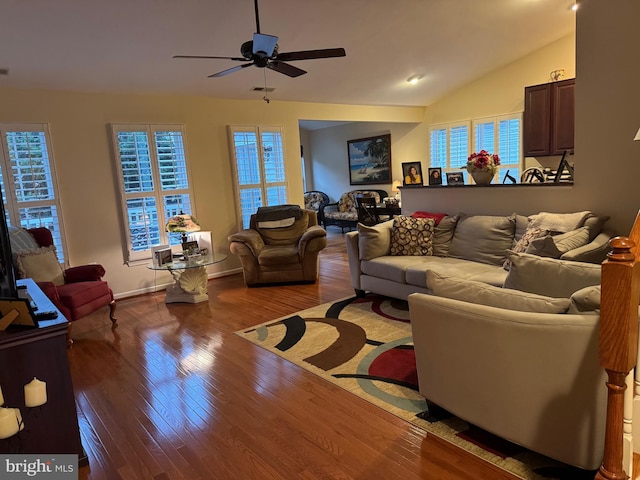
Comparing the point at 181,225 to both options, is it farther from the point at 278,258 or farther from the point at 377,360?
the point at 377,360

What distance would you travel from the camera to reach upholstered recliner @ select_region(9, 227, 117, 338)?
3822 millimetres

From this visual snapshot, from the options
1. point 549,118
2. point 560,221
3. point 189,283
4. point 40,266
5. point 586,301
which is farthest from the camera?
point 549,118

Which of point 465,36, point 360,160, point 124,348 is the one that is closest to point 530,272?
point 124,348

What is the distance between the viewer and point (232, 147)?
6043 millimetres

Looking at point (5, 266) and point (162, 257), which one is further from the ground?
point (5, 266)

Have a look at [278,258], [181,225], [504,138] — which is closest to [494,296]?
[278,258]

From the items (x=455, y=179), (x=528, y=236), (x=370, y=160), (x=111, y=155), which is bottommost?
(x=528, y=236)

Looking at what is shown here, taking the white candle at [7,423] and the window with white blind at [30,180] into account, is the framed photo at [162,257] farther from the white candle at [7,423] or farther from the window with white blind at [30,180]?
the white candle at [7,423]

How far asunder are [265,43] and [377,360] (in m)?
2.47

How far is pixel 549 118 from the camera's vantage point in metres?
6.26

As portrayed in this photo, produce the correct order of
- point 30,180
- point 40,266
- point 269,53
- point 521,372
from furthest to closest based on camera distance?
point 30,180 < point 40,266 < point 269,53 < point 521,372

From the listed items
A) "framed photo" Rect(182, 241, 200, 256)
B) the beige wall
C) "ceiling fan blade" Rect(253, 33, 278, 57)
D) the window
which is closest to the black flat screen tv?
"ceiling fan blade" Rect(253, 33, 278, 57)

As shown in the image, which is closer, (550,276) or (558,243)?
(550,276)

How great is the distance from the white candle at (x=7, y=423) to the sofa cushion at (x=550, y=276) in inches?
86.6
